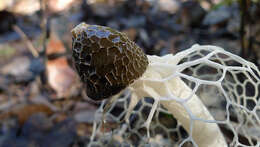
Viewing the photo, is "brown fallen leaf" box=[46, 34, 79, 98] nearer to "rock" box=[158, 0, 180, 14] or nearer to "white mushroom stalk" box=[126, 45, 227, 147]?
"white mushroom stalk" box=[126, 45, 227, 147]

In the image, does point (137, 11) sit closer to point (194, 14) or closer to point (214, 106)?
point (194, 14)

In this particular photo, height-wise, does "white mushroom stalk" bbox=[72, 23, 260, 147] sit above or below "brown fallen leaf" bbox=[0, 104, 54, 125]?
above

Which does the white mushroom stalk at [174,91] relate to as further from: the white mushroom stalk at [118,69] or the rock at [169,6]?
the rock at [169,6]

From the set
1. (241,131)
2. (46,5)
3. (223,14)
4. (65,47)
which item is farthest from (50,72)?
(223,14)

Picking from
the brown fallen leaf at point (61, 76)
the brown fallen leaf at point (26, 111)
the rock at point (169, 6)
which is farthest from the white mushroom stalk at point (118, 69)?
the rock at point (169, 6)

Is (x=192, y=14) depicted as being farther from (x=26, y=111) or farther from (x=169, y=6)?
(x=26, y=111)

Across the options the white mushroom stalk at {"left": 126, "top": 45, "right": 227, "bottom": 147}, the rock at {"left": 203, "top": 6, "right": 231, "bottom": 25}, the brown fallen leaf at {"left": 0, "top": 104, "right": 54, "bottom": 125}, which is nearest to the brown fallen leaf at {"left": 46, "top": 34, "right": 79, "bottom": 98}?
the brown fallen leaf at {"left": 0, "top": 104, "right": 54, "bottom": 125}

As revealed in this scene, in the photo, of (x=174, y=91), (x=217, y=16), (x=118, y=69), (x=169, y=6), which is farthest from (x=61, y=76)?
(x=169, y=6)
